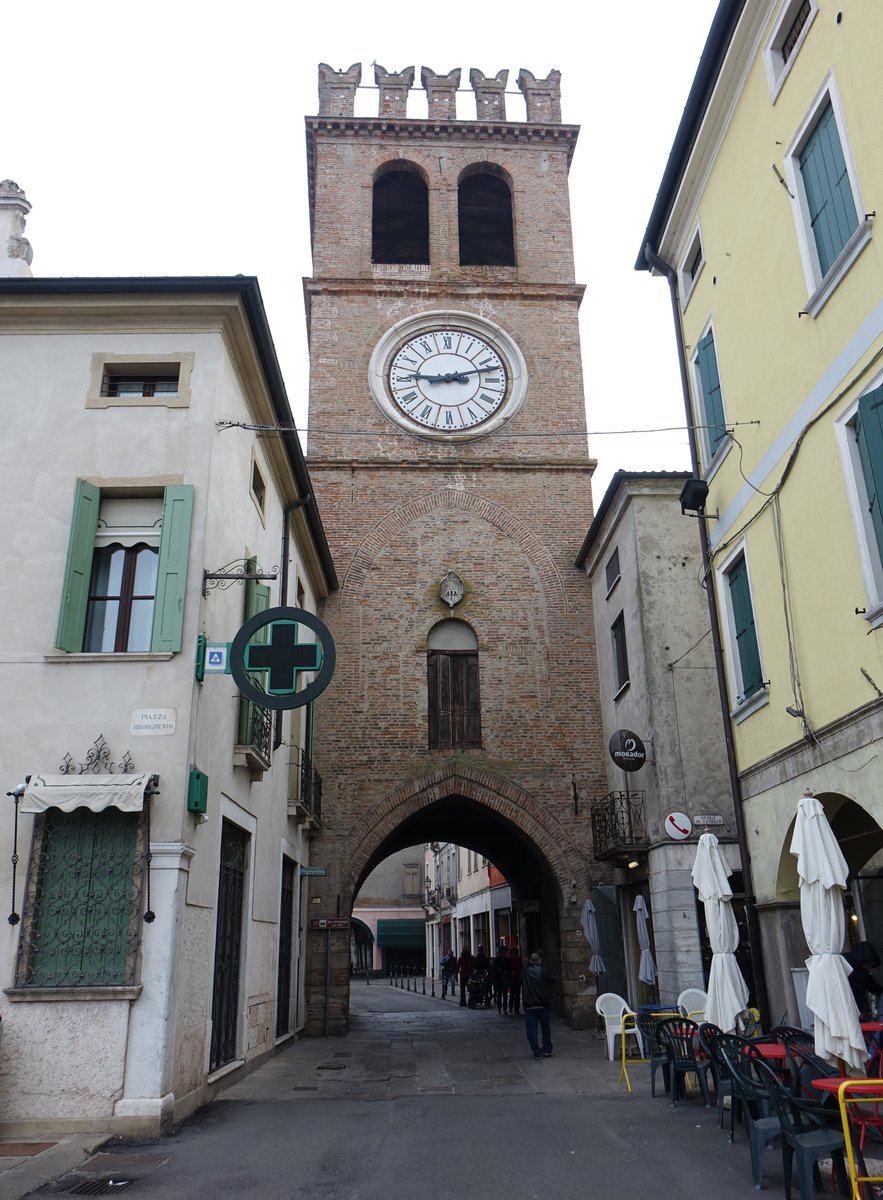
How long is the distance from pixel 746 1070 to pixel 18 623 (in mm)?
7556

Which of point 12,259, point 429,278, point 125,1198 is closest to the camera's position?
point 125,1198

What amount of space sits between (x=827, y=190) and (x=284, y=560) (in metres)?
9.02

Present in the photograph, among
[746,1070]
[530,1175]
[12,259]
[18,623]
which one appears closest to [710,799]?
[746,1070]

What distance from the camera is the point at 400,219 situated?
24516mm

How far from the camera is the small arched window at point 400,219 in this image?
23844 millimetres

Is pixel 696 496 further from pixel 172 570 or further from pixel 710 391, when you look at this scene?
pixel 172 570

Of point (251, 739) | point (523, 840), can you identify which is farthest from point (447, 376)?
point (251, 739)

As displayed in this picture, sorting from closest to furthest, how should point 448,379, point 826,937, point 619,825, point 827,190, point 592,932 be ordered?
point 826,937 → point 827,190 → point 619,825 → point 592,932 → point 448,379

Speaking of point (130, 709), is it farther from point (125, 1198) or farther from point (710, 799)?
point (710, 799)

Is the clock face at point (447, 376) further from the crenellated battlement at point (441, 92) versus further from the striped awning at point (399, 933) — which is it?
the striped awning at point (399, 933)

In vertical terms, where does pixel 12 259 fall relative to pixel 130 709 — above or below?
above

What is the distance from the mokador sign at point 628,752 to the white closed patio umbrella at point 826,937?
20.7 feet

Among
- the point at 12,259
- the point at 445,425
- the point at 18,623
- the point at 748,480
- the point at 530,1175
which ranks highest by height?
the point at 445,425

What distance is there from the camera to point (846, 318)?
793 cm
